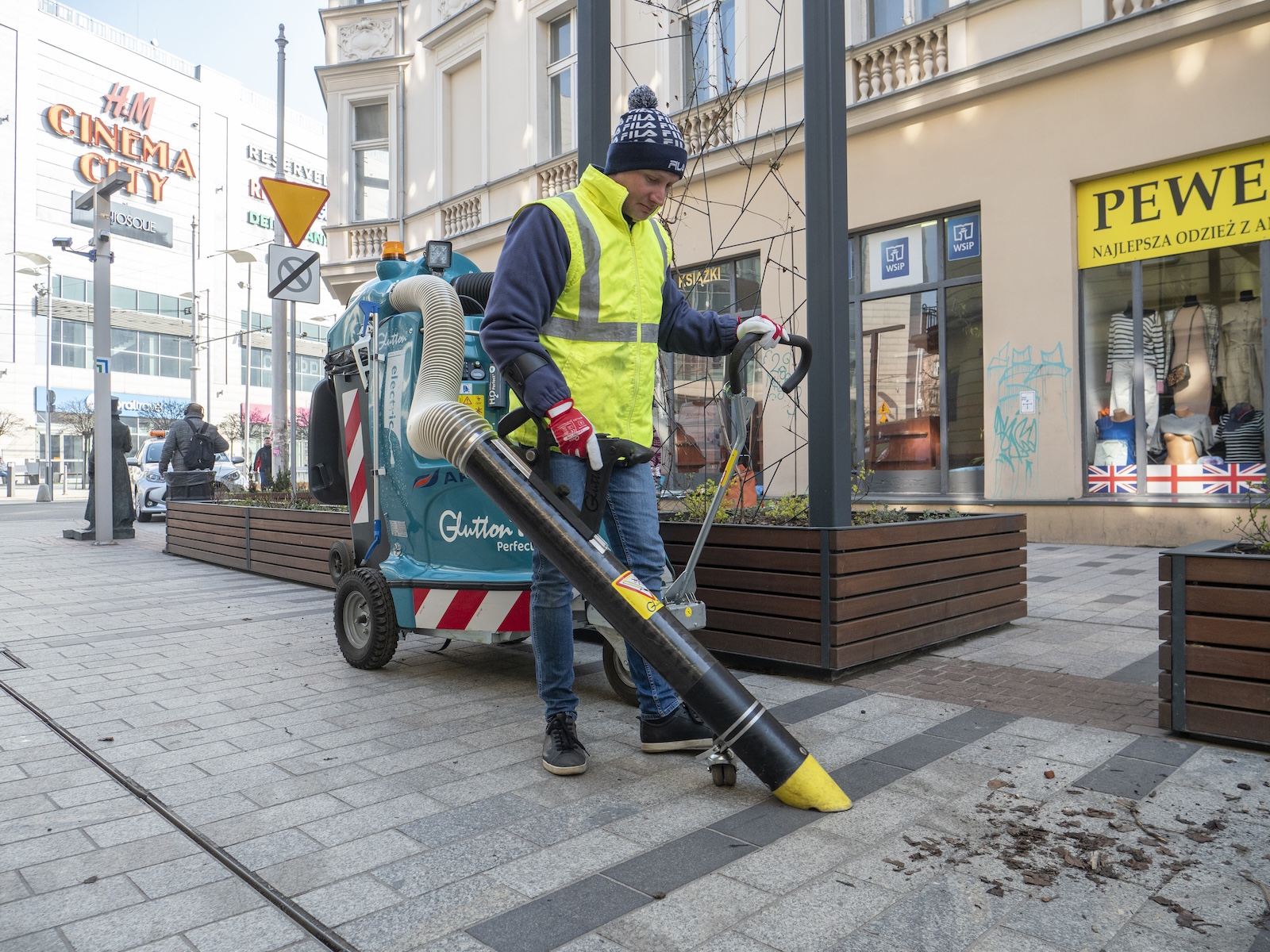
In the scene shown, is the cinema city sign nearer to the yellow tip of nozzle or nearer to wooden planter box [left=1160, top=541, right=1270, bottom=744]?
the yellow tip of nozzle

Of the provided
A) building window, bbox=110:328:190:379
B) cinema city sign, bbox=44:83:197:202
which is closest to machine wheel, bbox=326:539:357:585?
cinema city sign, bbox=44:83:197:202

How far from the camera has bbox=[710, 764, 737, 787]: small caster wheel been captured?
2723 millimetres

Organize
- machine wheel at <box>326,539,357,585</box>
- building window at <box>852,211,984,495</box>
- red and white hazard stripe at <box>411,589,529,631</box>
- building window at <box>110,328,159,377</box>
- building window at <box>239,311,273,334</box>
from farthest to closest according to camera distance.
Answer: building window at <box>239,311,273,334</box> → building window at <box>110,328,159,377</box> → building window at <box>852,211,984,495</box> → machine wheel at <box>326,539,357,585</box> → red and white hazard stripe at <box>411,589,529,631</box>

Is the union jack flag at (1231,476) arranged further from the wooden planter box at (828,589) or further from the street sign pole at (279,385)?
the street sign pole at (279,385)

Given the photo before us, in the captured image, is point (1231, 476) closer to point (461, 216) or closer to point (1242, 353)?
point (1242, 353)

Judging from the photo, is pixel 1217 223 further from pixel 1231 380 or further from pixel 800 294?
pixel 800 294

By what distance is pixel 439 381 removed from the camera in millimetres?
3543

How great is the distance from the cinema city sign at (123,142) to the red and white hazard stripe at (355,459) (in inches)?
1894

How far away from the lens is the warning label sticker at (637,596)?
269 centimetres

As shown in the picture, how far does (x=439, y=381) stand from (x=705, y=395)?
4.35 m

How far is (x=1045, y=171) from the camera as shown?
372 inches

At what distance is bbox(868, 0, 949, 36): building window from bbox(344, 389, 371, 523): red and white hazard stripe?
27.5ft

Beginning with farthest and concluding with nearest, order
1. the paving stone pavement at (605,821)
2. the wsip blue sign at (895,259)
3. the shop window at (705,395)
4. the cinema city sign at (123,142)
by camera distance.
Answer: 1. the cinema city sign at (123,142)
2. the wsip blue sign at (895,259)
3. the shop window at (705,395)
4. the paving stone pavement at (605,821)

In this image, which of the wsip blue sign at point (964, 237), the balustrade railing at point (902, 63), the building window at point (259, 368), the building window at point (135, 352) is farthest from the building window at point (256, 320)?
the wsip blue sign at point (964, 237)
